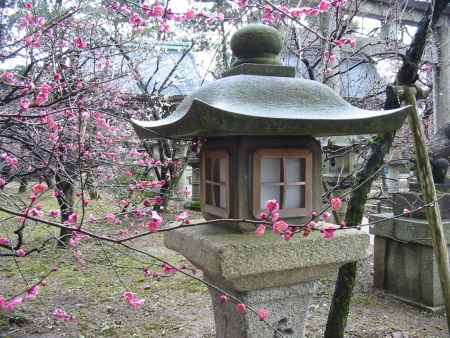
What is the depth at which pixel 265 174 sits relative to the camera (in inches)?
72.4

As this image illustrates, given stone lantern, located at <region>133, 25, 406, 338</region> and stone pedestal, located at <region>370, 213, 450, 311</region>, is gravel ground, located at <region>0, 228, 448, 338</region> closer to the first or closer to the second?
stone pedestal, located at <region>370, 213, 450, 311</region>

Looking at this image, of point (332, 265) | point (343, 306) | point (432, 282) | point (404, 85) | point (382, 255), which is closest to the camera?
point (332, 265)

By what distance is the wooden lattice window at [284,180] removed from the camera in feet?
5.84

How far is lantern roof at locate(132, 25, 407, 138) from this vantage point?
1.47 m

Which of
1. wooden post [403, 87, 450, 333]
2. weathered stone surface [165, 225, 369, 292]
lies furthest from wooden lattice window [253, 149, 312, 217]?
wooden post [403, 87, 450, 333]

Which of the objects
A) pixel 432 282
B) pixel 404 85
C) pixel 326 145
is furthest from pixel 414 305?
pixel 404 85

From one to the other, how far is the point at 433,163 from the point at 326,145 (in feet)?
3.77

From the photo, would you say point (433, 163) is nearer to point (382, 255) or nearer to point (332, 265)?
point (382, 255)

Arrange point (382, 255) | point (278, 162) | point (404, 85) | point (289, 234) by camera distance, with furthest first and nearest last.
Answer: point (382, 255) → point (404, 85) → point (278, 162) → point (289, 234)

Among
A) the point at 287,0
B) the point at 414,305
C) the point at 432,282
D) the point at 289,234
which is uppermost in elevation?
the point at 287,0

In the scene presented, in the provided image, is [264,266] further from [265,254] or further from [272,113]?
[272,113]

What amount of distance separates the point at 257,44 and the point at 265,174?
643mm

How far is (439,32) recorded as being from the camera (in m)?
6.01

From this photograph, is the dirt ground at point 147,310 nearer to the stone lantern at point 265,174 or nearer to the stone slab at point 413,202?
the stone slab at point 413,202
